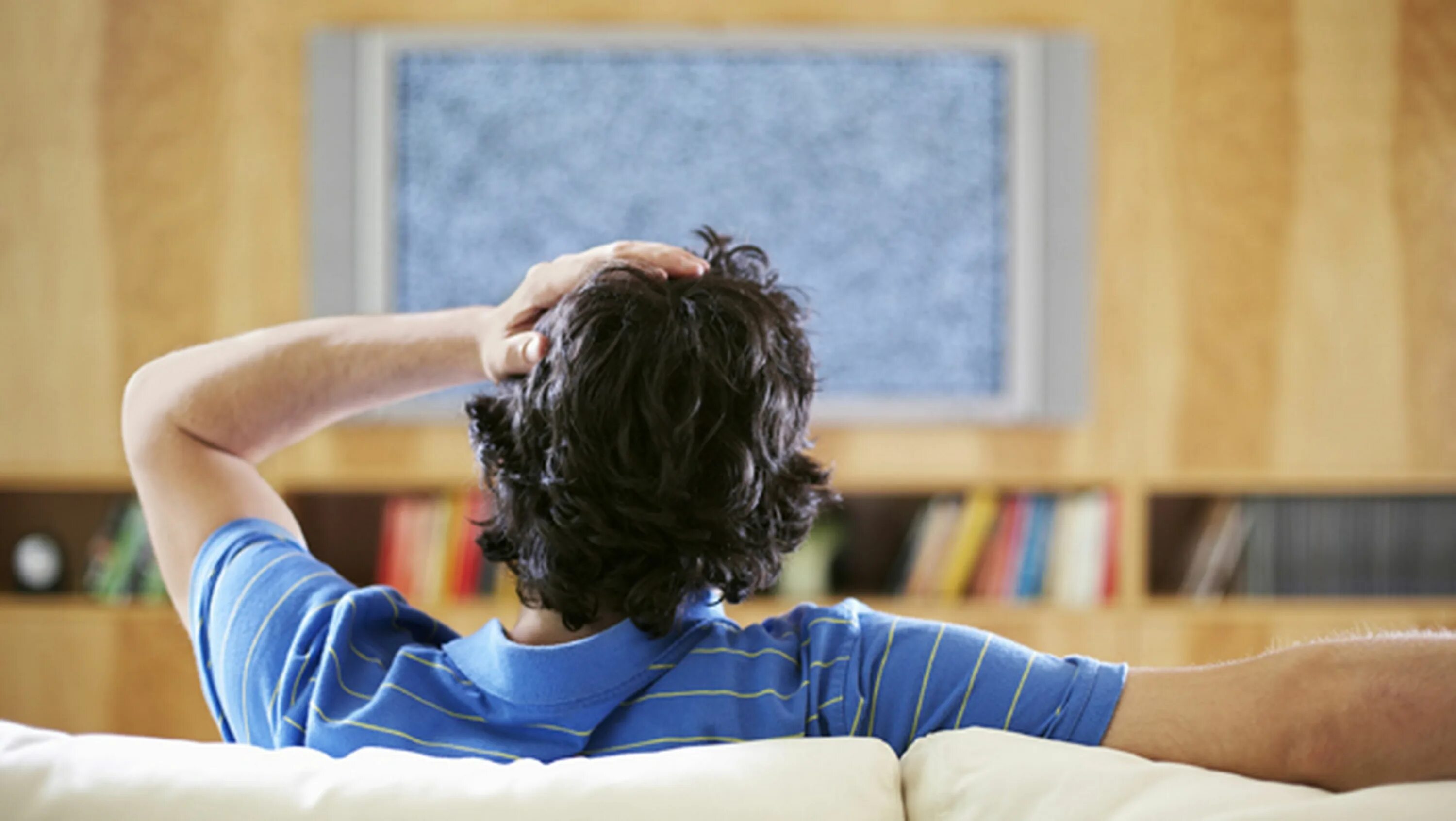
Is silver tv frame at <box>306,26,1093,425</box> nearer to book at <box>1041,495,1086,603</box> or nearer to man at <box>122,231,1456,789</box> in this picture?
book at <box>1041,495,1086,603</box>

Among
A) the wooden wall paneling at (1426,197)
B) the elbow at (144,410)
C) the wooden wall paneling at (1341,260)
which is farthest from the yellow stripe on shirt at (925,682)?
the wooden wall paneling at (1426,197)

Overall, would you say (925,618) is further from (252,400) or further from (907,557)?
(252,400)

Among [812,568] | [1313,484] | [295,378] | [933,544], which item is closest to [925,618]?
[933,544]

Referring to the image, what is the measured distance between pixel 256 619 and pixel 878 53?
2.17 m

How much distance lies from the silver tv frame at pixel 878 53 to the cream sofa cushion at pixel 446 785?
2032 millimetres

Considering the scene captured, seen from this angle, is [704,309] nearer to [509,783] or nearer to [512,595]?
[509,783]

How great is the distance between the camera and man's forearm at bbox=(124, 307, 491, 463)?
920 mm

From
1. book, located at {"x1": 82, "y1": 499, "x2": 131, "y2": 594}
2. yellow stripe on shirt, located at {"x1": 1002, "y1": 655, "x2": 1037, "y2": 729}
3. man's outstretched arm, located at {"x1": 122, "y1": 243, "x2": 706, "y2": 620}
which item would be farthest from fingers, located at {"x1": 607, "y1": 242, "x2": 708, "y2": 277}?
book, located at {"x1": 82, "y1": 499, "x2": 131, "y2": 594}

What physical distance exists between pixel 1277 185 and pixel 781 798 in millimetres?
2494

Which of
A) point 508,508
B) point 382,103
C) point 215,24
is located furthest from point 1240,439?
point 215,24

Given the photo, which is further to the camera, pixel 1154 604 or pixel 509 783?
pixel 1154 604

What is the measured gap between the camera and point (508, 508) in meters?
0.76

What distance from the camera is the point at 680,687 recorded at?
0.72 m

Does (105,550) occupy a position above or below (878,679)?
below
